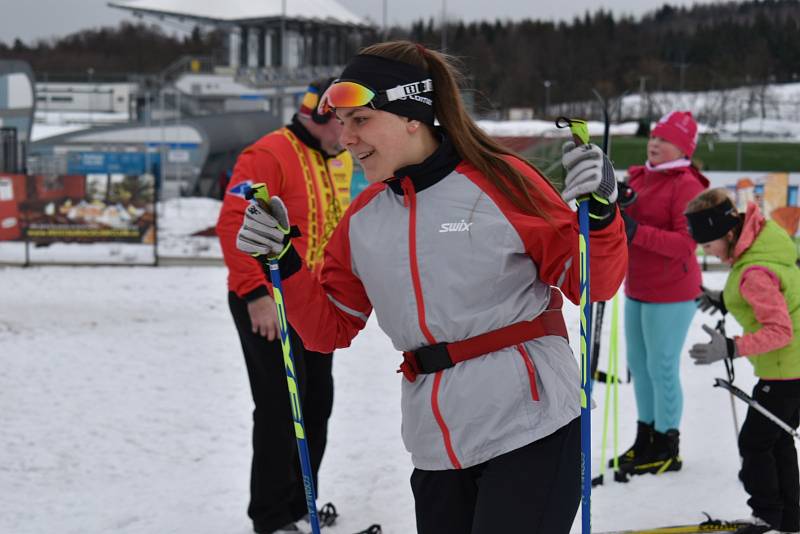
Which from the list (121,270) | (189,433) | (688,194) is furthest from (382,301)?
(121,270)

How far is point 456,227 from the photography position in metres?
2.28

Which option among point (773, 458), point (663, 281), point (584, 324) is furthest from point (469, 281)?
point (663, 281)

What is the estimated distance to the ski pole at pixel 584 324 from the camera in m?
2.22

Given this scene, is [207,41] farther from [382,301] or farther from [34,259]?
[382,301]

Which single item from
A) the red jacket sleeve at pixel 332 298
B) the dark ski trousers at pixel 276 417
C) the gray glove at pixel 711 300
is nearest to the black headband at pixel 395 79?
the red jacket sleeve at pixel 332 298

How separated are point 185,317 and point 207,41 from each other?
82031mm

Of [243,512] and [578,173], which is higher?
[578,173]

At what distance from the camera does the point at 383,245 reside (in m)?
2.36

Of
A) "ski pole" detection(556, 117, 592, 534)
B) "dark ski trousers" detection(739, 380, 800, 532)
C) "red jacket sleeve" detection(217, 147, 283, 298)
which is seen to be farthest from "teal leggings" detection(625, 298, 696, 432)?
"ski pole" detection(556, 117, 592, 534)

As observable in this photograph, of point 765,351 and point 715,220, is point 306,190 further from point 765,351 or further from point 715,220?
point 765,351

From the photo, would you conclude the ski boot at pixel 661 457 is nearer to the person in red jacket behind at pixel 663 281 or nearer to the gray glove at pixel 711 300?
the person in red jacket behind at pixel 663 281

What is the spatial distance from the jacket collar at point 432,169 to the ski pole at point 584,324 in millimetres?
285

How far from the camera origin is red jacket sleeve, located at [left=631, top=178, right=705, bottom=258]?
468cm

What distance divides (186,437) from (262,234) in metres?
3.59
